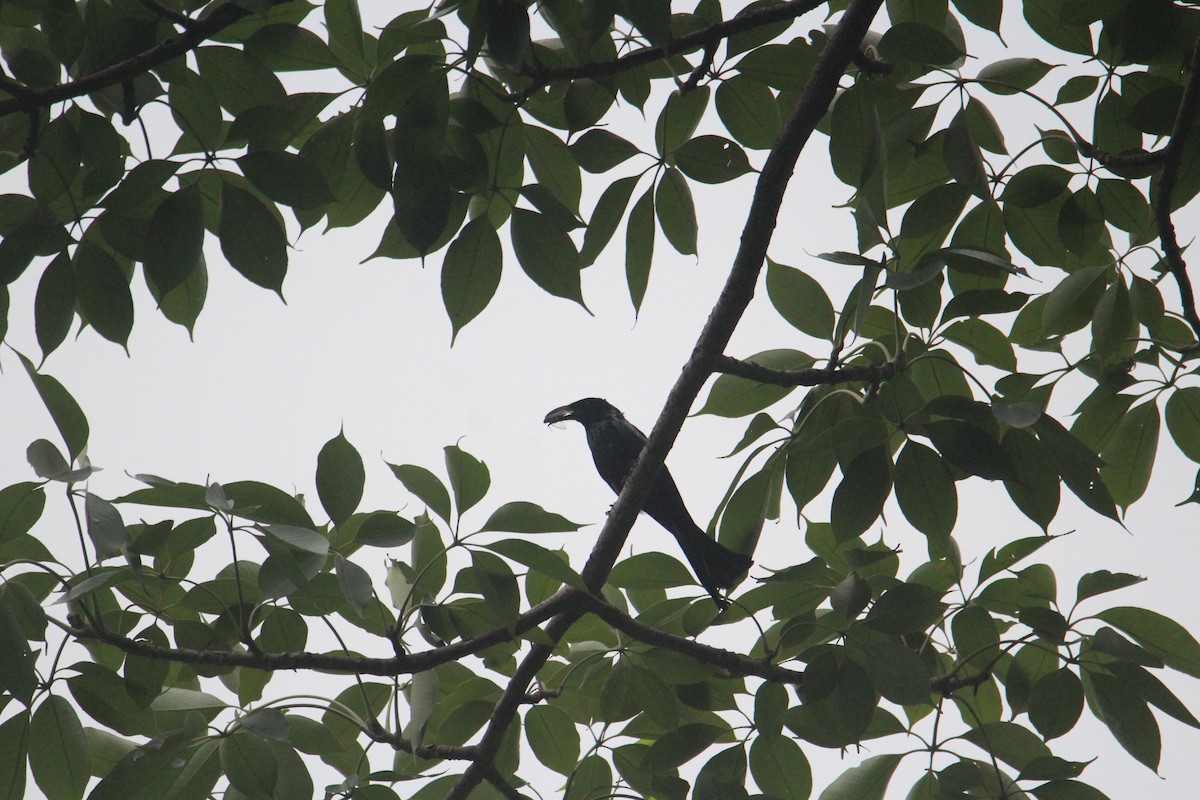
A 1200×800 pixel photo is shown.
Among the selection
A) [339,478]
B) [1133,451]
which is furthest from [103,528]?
[1133,451]

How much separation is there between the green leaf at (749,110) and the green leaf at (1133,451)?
3.95 feet

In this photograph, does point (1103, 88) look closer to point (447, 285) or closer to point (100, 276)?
point (447, 285)

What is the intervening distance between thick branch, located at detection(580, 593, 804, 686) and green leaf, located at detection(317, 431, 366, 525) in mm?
634

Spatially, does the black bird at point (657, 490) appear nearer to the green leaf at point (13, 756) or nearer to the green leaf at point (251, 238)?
the green leaf at point (251, 238)

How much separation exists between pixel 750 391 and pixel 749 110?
0.72m

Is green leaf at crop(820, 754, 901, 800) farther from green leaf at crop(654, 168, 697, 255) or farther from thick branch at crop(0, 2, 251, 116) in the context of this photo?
thick branch at crop(0, 2, 251, 116)

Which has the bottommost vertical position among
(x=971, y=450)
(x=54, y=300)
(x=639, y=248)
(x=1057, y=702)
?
(x=1057, y=702)

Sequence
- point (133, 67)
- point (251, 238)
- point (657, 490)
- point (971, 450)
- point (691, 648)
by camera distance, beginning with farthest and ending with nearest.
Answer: point (657, 490) < point (691, 648) < point (251, 238) < point (971, 450) < point (133, 67)

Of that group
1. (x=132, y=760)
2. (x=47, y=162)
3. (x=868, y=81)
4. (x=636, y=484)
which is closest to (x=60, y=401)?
(x=47, y=162)

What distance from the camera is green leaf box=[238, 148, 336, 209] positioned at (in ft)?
6.46

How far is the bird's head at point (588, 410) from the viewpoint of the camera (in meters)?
5.20

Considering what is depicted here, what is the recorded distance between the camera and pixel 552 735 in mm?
2621

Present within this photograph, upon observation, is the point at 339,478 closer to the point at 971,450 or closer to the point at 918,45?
the point at 971,450

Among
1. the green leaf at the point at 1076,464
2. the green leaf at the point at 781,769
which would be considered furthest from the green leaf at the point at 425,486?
the green leaf at the point at 1076,464
